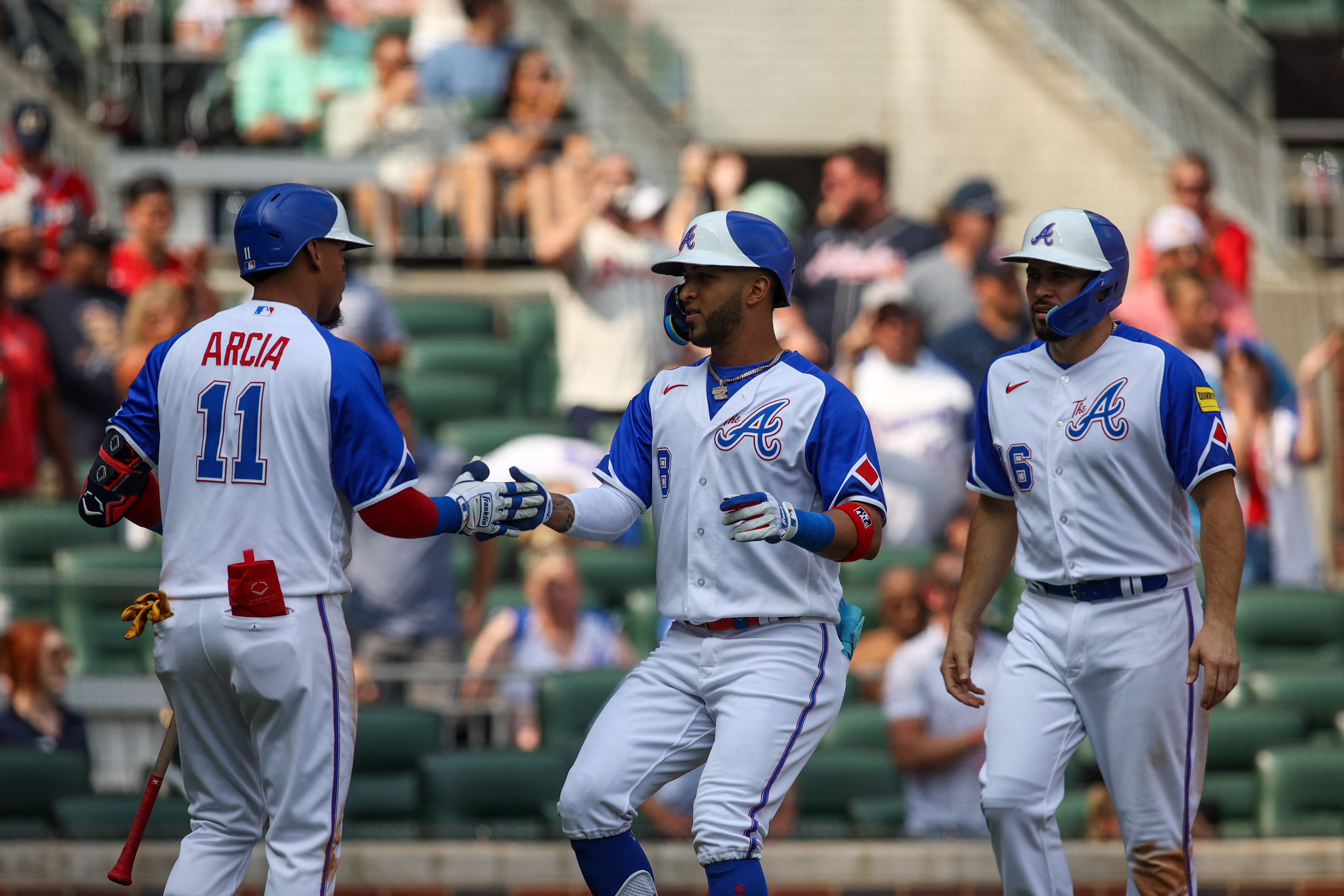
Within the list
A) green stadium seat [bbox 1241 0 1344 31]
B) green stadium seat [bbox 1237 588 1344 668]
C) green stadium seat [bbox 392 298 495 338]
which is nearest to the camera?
green stadium seat [bbox 1237 588 1344 668]

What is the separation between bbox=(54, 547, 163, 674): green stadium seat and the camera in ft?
25.7

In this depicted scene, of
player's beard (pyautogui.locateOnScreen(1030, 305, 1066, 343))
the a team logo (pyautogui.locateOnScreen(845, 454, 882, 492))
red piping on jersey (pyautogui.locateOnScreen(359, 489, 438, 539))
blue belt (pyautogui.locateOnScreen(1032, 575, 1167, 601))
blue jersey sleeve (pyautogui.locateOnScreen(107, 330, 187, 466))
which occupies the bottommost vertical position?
blue belt (pyautogui.locateOnScreen(1032, 575, 1167, 601))

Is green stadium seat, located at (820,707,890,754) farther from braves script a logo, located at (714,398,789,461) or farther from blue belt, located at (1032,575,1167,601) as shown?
braves script a logo, located at (714,398,789,461)

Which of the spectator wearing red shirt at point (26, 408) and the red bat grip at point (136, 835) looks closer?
the red bat grip at point (136, 835)

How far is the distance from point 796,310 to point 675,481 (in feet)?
16.9

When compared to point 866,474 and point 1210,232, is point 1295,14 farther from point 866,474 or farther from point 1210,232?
point 866,474

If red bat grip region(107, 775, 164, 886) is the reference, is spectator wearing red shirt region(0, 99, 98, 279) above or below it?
above

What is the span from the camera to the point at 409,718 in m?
7.38

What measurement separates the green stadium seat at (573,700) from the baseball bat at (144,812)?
2829mm

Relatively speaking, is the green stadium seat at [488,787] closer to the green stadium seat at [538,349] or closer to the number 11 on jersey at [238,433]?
the number 11 on jersey at [238,433]

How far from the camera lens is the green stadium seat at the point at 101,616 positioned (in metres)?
7.82

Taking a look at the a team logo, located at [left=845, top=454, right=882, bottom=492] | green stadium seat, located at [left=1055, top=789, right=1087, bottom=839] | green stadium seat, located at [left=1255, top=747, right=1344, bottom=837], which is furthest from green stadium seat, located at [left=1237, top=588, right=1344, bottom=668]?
the a team logo, located at [left=845, top=454, right=882, bottom=492]

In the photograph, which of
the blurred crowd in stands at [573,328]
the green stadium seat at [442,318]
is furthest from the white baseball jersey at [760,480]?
the green stadium seat at [442,318]

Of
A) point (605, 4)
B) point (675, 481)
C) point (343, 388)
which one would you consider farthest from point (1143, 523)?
point (605, 4)
